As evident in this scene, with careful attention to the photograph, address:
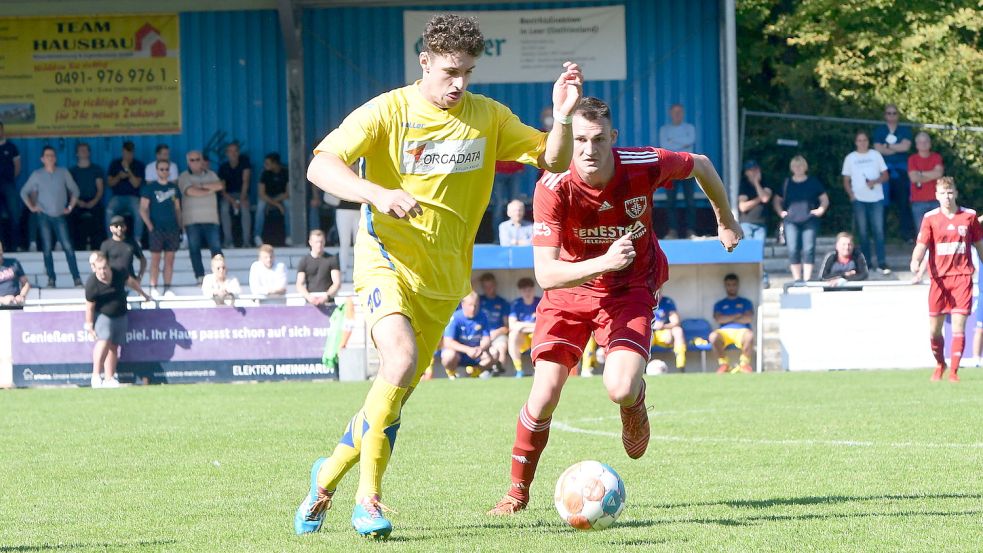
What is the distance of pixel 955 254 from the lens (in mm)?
15672

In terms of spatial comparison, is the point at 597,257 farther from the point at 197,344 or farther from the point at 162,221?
the point at 162,221

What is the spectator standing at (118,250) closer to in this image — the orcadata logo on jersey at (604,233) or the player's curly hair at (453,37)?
the orcadata logo on jersey at (604,233)

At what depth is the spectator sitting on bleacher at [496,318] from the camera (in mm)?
18859

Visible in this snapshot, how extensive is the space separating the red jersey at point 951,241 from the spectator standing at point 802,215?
4908 millimetres

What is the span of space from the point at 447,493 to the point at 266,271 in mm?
12544

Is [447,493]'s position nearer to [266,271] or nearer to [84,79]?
[266,271]

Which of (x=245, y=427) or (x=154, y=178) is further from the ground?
(x=154, y=178)

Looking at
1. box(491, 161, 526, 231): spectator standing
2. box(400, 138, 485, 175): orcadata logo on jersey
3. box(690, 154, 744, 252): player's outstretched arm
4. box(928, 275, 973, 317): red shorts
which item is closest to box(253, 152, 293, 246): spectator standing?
box(491, 161, 526, 231): spectator standing

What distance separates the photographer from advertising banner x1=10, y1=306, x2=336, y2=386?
18562 mm

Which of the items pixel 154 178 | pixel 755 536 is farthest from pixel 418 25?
pixel 755 536

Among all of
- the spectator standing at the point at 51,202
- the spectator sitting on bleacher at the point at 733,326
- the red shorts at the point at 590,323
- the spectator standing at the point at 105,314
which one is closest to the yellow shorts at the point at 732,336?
the spectator sitting on bleacher at the point at 733,326

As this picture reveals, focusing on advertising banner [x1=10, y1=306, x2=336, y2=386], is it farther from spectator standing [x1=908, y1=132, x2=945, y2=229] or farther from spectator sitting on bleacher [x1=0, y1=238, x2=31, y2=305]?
spectator standing [x1=908, y1=132, x2=945, y2=229]

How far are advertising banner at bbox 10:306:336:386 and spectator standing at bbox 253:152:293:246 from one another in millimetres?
4707

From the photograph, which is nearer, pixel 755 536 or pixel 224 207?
pixel 755 536
